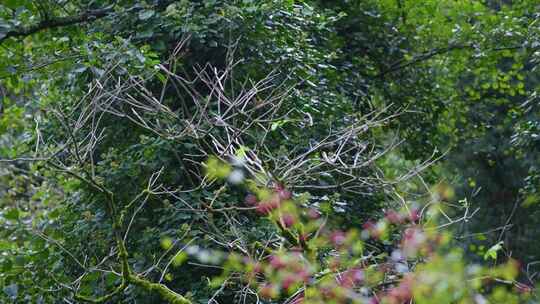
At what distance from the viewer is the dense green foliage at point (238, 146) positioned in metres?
3.38

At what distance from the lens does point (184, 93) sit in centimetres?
573

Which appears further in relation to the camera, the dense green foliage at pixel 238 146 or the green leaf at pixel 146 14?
the green leaf at pixel 146 14

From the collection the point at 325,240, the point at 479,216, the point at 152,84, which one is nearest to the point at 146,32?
the point at 152,84

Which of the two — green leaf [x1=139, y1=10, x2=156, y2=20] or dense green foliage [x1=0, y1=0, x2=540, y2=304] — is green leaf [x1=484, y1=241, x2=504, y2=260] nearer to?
dense green foliage [x1=0, y1=0, x2=540, y2=304]

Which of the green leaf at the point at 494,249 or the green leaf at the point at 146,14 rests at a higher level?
the green leaf at the point at 494,249

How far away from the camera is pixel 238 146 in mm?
4930

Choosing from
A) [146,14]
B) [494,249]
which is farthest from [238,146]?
[494,249]

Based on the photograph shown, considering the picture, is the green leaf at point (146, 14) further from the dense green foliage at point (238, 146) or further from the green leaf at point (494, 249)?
the green leaf at point (494, 249)

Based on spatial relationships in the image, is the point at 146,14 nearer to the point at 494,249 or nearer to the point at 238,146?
the point at 238,146

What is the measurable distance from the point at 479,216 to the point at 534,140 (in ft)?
17.7

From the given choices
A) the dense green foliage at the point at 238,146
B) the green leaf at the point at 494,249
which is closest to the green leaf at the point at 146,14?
the dense green foliage at the point at 238,146

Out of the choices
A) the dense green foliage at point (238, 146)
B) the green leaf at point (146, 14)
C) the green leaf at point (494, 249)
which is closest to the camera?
the green leaf at point (494, 249)

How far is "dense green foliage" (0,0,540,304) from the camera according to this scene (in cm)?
338

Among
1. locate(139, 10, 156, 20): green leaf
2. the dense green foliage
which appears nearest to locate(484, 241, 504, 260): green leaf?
the dense green foliage
